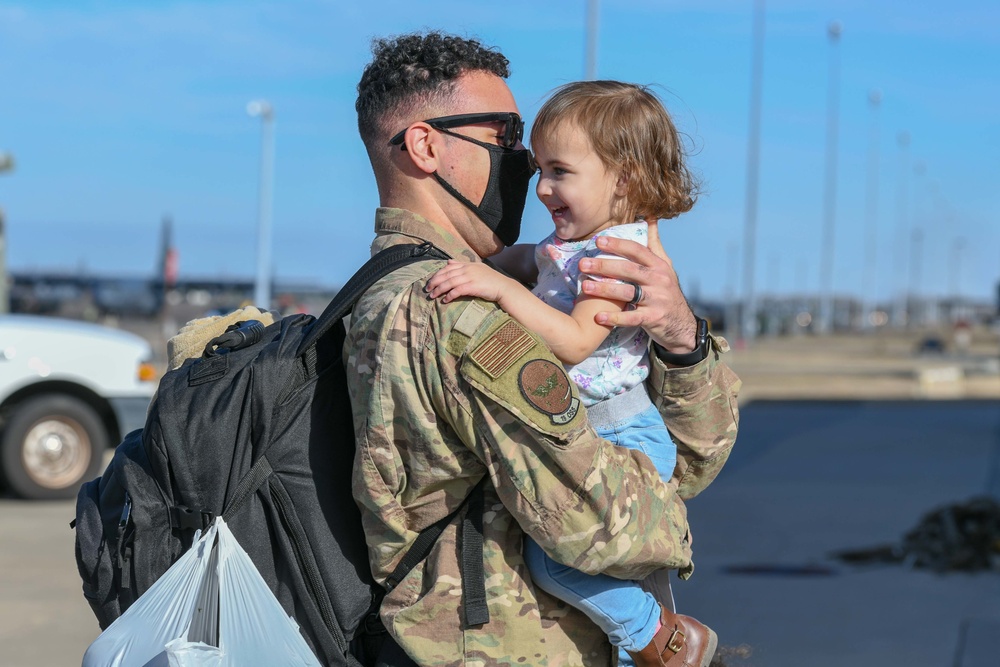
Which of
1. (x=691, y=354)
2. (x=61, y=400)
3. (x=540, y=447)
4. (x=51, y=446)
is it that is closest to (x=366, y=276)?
(x=540, y=447)

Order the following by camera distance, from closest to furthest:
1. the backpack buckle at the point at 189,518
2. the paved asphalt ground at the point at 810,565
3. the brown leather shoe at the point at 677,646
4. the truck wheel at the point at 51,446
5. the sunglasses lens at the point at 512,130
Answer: the backpack buckle at the point at 189,518, the brown leather shoe at the point at 677,646, the sunglasses lens at the point at 512,130, the paved asphalt ground at the point at 810,565, the truck wheel at the point at 51,446

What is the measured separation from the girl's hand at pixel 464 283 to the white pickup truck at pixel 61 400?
843 centimetres

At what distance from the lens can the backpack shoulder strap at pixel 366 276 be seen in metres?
2.33

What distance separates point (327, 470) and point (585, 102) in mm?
864

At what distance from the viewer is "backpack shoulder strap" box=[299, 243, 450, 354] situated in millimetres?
2332

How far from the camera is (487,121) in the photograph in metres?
2.57

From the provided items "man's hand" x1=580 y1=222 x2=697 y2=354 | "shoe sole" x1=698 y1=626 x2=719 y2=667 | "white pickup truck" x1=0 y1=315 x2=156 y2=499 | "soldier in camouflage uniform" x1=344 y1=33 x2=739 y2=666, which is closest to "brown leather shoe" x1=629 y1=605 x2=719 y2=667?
"shoe sole" x1=698 y1=626 x2=719 y2=667

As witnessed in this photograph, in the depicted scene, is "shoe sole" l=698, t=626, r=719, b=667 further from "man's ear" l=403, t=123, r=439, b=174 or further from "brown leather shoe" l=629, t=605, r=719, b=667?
"man's ear" l=403, t=123, r=439, b=174

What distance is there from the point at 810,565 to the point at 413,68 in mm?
6954

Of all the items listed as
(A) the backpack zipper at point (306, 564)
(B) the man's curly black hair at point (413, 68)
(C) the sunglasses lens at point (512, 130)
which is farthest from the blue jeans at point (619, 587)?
(B) the man's curly black hair at point (413, 68)

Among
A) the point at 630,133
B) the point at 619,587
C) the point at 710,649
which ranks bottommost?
the point at 710,649

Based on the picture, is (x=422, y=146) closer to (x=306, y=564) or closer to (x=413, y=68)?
(x=413, y=68)

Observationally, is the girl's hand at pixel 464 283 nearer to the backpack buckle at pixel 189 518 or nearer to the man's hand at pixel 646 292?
the man's hand at pixel 646 292

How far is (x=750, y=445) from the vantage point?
52.4 feet
